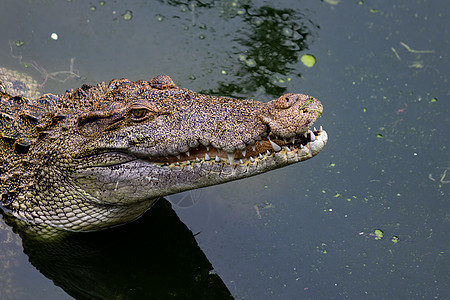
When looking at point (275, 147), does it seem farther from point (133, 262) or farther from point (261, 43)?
point (261, 43)

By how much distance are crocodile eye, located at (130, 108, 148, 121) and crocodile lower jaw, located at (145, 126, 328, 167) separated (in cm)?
26

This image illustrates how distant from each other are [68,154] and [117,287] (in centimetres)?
100

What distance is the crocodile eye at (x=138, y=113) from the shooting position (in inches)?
142

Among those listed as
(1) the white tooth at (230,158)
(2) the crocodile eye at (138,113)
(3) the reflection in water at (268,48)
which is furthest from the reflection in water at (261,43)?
(1) the white tooth at (230,158)

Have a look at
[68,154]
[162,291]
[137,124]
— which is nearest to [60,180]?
[68,154]

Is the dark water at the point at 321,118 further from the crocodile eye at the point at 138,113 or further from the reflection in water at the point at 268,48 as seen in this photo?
the crocodile eye at the point at 138,113

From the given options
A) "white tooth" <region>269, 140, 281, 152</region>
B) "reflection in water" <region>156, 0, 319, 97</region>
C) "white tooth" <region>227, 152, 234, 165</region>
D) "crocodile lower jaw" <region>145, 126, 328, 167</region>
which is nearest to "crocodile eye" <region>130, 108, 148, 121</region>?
"crocodile lower jaw" <region>145, 126, 328, 167</region>

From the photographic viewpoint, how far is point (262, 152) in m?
A: 3.50

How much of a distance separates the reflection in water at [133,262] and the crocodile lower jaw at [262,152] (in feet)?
2.97

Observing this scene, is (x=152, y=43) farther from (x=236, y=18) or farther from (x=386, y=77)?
(x=386, y=77)

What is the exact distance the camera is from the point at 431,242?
14.2 feet

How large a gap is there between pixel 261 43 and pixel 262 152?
228 centimetres

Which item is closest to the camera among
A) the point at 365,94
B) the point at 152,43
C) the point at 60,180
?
the point at 60,180

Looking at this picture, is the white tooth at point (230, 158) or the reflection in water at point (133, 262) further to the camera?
the reflection in water at point (133, 262)
